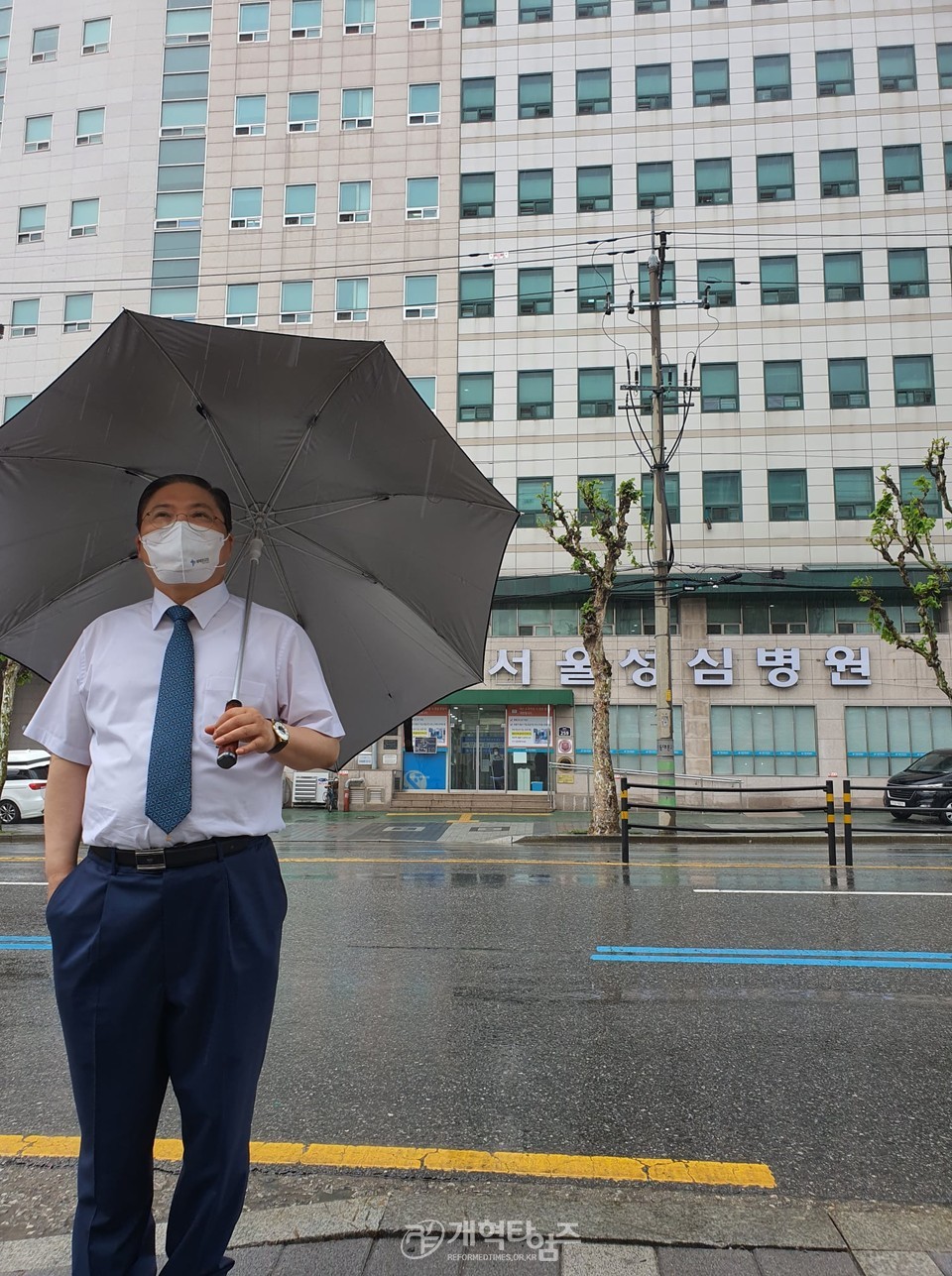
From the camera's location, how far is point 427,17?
31141 mm

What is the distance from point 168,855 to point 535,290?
98.4 ft

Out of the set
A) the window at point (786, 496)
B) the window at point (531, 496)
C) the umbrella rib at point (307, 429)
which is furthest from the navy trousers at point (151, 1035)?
the window at point (786, 496)

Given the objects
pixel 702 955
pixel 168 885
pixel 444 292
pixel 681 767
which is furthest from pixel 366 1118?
pixel 444 292

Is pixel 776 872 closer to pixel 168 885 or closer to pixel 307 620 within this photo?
pixel 307 620

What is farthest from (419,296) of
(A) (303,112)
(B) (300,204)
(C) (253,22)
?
(C) (253,22)

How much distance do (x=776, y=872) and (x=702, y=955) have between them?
5.06m

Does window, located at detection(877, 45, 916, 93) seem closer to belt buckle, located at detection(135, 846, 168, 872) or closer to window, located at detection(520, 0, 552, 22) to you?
window, located at detection(520, 0, 552, 22)

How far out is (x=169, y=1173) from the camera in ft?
9.87

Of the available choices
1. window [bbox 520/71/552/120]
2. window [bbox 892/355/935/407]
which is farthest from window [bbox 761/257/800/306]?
window [bbox 520/71/552/120]

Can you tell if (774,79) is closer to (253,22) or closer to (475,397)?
(475,397)

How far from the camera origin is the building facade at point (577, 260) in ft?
87.6

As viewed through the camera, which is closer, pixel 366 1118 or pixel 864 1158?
pixel 864 1158

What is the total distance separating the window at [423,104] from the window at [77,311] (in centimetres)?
1324

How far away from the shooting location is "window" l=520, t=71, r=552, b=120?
98.5 ft
